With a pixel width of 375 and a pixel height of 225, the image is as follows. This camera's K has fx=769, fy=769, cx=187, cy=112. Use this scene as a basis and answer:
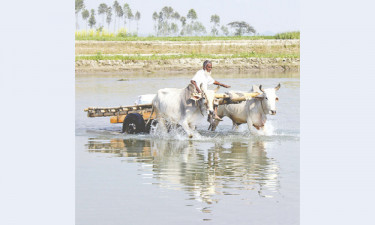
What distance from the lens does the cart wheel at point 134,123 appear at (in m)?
17.4

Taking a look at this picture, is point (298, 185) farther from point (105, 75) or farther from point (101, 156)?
point (105, 75)

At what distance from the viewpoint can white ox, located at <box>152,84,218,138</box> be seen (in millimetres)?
16047

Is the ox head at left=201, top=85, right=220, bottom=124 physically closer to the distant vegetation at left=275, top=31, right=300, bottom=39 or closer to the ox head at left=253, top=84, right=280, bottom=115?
the ox head at left=253, top=84, right=280, bottom=115

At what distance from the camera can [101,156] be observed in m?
15.0

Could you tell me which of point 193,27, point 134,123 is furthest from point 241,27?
point 134,123

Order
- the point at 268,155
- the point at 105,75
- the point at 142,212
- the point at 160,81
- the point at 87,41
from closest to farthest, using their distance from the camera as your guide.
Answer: the point at 142,212 → the point at 268,155 → the point at 160,81 → the point at 105,75 → the point at 87,41

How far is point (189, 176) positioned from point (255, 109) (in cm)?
445

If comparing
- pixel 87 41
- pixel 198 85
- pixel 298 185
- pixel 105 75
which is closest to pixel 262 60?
pixel 105 75

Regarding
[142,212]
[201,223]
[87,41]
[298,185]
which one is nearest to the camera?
[201,223]

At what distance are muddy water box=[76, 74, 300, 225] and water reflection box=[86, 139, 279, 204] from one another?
14 mm

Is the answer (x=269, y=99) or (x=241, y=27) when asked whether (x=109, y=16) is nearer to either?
(x=241, y=27)

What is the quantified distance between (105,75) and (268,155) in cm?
2977

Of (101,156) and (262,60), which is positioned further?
(262,60)

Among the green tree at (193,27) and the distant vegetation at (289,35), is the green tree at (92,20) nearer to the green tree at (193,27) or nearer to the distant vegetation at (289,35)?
the green tree at (193,27)
